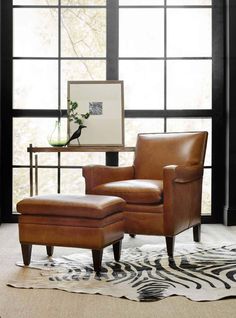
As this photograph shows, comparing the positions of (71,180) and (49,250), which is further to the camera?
(71,180)

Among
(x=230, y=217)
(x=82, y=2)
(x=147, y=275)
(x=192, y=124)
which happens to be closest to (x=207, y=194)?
(x=230, y=217)

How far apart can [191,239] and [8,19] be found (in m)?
2.94

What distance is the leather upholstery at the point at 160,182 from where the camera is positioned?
4.03 m

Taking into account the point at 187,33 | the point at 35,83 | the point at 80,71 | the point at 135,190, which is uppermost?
the point at 187,33

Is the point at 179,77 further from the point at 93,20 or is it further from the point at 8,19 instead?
the point at 8,19

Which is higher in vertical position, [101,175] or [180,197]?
[101,175]

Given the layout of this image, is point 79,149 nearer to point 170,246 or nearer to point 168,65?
point 168,65

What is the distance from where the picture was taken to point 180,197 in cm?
414

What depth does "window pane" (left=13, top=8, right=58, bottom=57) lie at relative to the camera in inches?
228

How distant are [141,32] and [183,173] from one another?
224 cm

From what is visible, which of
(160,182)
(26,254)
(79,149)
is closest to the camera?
(26,254)

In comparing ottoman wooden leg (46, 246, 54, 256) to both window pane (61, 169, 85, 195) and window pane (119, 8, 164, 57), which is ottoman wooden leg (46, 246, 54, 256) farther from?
window pane (119, 8, 164, 57)

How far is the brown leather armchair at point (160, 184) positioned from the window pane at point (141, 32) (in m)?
1.19

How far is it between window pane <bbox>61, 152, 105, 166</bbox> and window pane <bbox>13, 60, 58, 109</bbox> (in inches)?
21.2
